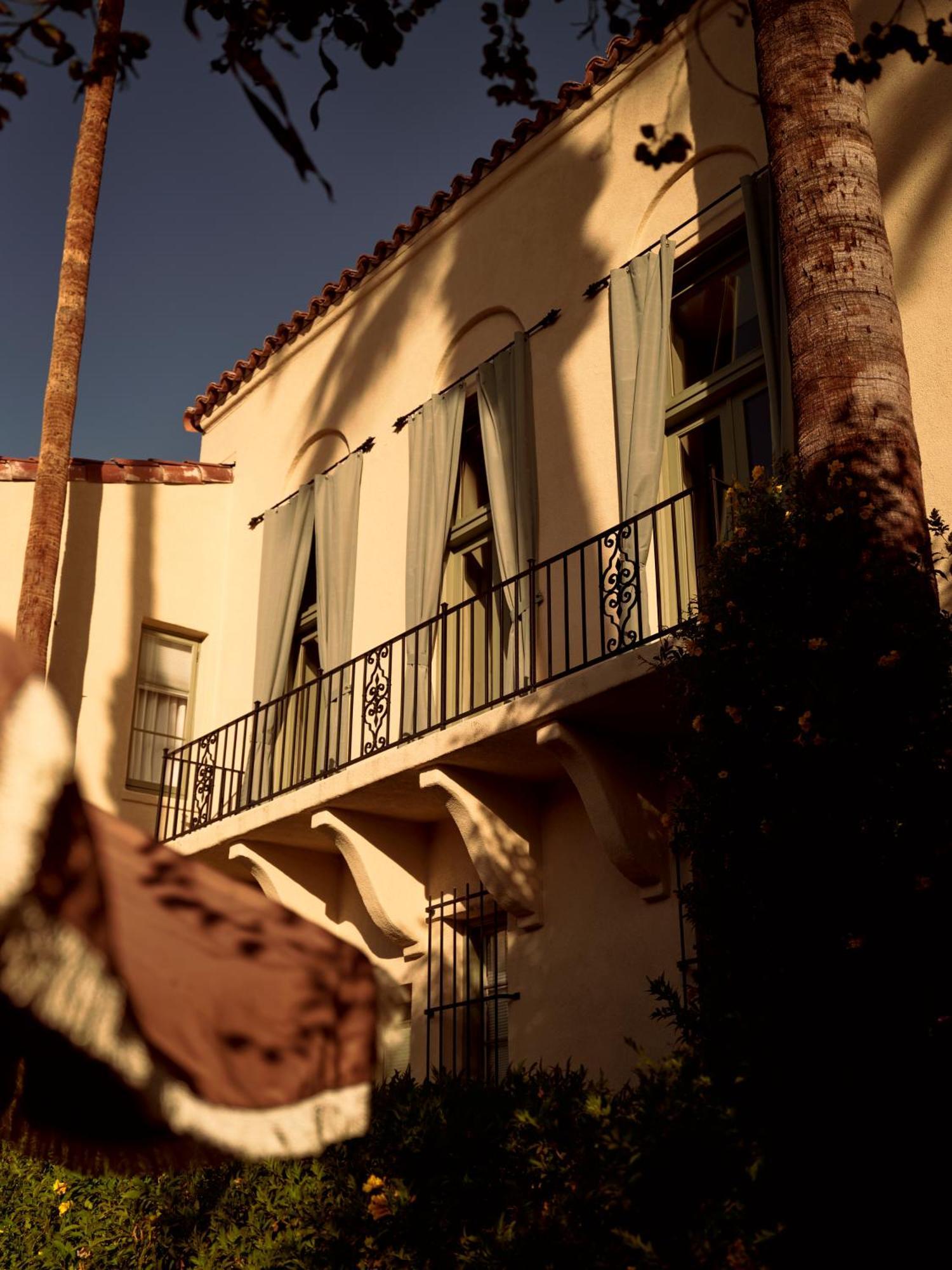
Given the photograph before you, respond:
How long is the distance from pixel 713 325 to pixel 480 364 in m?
2.19

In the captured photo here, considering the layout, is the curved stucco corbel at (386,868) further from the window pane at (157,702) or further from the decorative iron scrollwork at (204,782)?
the window pane at (157,702)

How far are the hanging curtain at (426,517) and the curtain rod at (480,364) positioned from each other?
5.2 inches

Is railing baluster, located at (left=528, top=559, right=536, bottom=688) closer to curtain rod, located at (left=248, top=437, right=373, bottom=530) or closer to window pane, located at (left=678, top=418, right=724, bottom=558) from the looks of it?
window pane, located at (left=678, top=418, right=724, bottom=558)

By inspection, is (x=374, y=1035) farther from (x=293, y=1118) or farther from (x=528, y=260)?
(x=528, y=260)

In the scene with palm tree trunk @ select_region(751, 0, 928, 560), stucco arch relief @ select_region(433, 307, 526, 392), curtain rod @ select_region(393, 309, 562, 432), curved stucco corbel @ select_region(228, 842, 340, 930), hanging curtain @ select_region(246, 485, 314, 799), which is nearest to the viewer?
palm tree trunk @ select_region(751, 0, 928, 560)

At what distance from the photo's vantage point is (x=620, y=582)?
8.73 m

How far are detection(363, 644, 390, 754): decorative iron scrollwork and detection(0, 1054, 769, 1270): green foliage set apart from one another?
12.0 feet

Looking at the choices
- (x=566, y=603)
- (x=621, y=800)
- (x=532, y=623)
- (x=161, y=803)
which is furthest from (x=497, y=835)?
(x=161, y=803)

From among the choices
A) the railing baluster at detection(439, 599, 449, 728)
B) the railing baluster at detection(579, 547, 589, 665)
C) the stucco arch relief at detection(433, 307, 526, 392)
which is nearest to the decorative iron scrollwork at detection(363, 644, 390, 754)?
the railing baluster at detection(439, 599, 449, 728)

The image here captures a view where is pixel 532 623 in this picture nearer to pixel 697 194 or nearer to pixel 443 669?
pixel 443 669

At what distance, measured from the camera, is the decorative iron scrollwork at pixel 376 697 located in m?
10.3

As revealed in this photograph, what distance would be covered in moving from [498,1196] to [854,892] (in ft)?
6.79

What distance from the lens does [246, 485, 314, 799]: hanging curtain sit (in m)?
12.2

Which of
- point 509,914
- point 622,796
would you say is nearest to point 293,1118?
point 622,796
